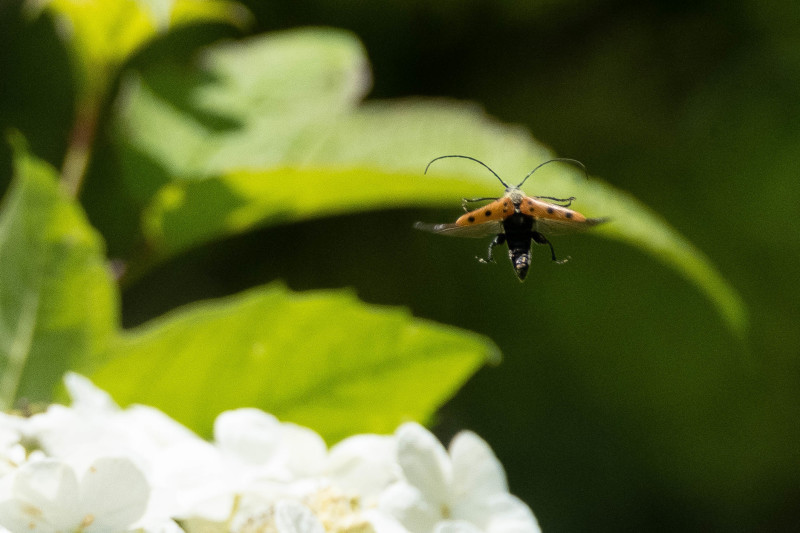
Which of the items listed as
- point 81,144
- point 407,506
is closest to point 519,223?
point 407,506

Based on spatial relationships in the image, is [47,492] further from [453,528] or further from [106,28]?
[106,28]

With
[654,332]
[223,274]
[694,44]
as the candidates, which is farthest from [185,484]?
[694,44]

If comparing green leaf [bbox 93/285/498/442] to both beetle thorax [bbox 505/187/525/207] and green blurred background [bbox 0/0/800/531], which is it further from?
A: green blurred background [bbox 0/0/800/531]

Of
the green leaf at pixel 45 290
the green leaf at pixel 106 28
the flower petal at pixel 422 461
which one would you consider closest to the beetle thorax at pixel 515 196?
the flower petal at pixel 422 461

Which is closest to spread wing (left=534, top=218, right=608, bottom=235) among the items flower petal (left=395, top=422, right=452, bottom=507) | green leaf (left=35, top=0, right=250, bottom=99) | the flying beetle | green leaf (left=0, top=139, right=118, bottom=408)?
the flying beetle

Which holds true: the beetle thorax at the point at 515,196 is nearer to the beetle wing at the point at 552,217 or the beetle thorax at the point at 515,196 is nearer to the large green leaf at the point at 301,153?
the beetle wing at the point at 552,217

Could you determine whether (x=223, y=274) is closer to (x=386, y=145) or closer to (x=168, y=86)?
(x=168, y=86)

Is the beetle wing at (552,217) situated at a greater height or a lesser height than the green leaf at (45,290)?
greater
